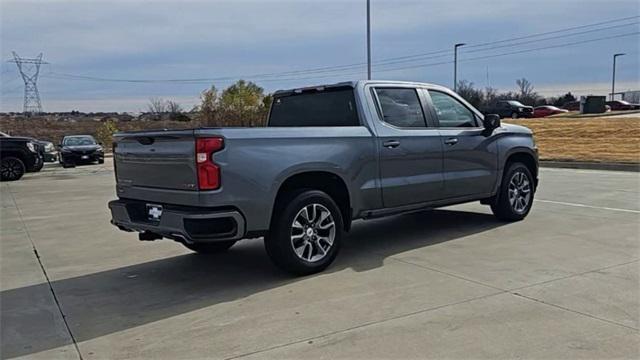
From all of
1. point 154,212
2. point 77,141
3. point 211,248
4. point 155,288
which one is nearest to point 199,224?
point 154,212

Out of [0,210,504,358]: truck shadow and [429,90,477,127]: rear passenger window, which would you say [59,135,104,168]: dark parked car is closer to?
[0,210,504,358]: truck shadow

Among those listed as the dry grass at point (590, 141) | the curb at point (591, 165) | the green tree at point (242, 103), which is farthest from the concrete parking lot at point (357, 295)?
the green tree at point (242, 103)

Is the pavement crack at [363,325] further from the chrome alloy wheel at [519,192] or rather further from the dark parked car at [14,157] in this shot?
the dark parked car at [14,157]

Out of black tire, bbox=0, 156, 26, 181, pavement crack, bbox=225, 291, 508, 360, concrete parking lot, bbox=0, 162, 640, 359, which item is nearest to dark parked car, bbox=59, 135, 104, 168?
black tire, bbox=0, 156, 26, 181

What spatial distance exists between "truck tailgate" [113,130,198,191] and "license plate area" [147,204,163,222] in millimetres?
194

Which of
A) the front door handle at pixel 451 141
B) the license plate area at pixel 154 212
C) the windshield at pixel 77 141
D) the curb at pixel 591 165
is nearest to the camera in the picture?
the license plate area at pixel 154 212

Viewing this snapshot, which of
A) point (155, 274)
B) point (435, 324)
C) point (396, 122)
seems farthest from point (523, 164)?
point (155, 274)

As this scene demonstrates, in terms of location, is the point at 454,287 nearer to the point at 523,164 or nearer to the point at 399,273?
the point at 399,273

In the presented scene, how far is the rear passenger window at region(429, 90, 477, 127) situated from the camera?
7262 mm

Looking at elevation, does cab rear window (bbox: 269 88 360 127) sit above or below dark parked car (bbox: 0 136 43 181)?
above

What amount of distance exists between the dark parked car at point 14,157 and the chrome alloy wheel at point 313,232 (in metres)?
16.6

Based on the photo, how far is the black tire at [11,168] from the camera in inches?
758

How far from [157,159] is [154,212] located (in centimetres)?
51

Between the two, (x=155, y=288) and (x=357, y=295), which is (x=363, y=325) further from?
(x=155, y=288)
